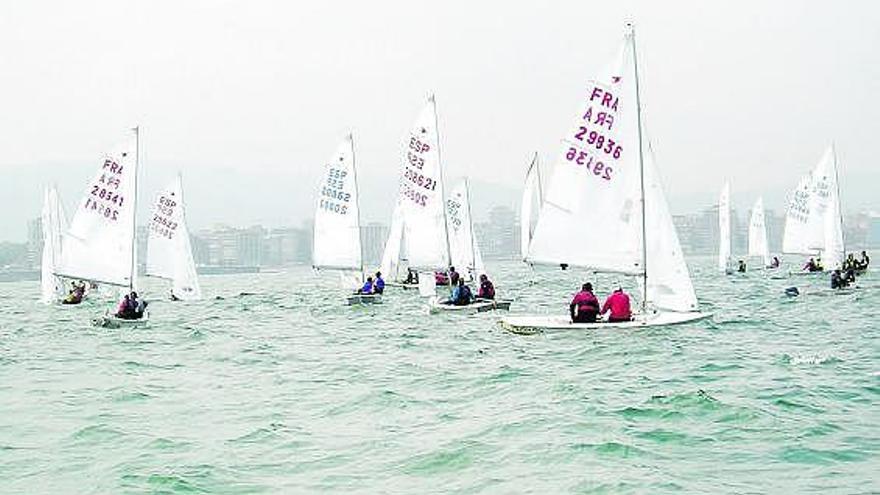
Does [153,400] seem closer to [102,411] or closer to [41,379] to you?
[102,411]

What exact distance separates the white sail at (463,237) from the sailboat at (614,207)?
21.2 m

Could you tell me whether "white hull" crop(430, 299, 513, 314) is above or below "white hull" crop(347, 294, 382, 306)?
below

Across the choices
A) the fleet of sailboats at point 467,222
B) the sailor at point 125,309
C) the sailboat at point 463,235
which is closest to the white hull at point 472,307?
the fleet of sailboats at point 467,222

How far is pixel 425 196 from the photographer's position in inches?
1419

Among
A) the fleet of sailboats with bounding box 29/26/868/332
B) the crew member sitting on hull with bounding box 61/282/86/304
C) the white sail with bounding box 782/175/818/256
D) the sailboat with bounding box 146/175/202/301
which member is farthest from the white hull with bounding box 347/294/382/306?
the white sail with bounding box 782/175/818/256

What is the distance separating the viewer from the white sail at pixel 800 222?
59094 mm

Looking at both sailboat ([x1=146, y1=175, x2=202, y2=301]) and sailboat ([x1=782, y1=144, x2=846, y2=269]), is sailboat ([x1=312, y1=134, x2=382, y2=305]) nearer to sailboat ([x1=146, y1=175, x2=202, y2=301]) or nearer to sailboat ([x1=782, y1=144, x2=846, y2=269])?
sailboat ([x1=146, y1=175, x2=202, y2=301])

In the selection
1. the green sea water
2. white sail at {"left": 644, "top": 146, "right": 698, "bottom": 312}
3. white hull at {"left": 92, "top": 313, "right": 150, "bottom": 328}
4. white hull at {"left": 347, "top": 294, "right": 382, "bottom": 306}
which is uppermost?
white sail at {"left": 644, "top": 146, "right": 698, "bottom": 312}

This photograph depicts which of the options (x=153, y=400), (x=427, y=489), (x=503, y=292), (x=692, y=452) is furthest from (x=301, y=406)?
(x=503, y=292)

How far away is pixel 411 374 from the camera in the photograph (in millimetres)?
18344

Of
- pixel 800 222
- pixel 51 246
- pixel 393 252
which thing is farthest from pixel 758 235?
pixel 51 246

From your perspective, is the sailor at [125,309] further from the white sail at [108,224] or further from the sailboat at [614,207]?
the sailboat at [614,207]

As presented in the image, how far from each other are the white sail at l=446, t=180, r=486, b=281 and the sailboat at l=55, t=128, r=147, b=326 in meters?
17.0

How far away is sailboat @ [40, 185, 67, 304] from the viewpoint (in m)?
47.9
